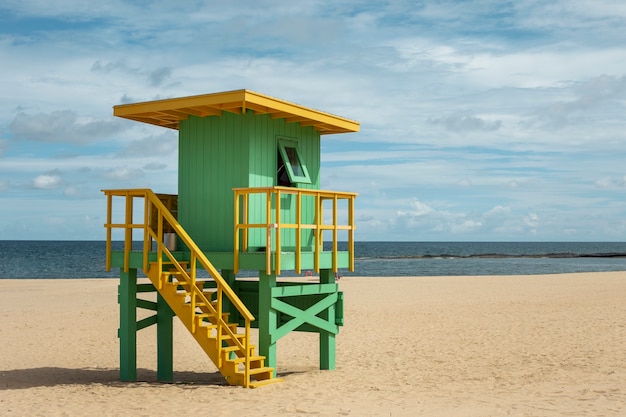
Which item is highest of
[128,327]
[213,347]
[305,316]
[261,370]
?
[305,316]

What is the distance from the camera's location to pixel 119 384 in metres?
13.2

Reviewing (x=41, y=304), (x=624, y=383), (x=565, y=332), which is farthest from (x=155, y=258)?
(x=41, y=304)

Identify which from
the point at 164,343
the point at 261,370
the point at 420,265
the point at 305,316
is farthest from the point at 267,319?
the point at 420,265

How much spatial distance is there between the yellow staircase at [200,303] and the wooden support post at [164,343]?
1.06 meters

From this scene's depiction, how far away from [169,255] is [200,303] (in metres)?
0.98

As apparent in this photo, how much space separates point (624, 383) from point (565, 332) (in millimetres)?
7264

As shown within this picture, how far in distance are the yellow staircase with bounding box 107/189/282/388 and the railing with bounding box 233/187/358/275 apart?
71cm

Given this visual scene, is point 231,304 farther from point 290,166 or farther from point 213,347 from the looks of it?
point 290,166

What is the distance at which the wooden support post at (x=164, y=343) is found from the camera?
46.3 ft

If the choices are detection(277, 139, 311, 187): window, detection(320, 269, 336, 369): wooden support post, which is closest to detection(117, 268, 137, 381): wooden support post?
detection(277, 139, 311, 187): window

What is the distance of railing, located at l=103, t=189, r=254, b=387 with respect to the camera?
39.7 ft

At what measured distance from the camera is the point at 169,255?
12727 millimetres

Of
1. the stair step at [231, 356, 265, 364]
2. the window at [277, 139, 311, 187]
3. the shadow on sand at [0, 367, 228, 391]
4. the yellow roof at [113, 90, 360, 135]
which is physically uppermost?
the yellow roof at [113, 90, 360, 135]

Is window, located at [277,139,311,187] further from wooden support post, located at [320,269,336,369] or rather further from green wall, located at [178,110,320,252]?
wooden support post, located at [320,269,336,369]
